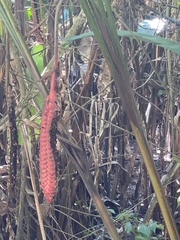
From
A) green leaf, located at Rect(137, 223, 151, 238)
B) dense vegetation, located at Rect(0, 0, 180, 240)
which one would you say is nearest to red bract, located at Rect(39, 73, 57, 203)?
dense vegetation, located at Rect(0, 0, 180, 240)

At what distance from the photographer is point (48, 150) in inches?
22.7

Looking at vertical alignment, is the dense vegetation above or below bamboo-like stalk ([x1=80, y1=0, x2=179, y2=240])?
below

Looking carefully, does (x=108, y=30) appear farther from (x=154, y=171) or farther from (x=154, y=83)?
(x=154, y=83)

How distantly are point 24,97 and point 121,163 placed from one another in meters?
0.87

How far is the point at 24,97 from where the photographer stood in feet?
3.15

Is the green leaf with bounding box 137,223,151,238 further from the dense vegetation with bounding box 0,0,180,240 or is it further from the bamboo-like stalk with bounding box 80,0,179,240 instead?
the bamboo-like stalk with bounding box 80,0,179,240

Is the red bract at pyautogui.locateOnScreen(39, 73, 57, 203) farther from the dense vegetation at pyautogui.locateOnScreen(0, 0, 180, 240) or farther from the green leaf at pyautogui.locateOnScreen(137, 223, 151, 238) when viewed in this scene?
the green leaf at pyautogui.locateOnScreen(137, 223, 151, 238)

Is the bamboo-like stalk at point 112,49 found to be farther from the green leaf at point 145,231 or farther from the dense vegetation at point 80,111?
the green leaf at point 145,231

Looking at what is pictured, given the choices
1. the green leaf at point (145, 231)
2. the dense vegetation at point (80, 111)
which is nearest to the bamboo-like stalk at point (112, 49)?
the dense vegetation at point (80, 111)

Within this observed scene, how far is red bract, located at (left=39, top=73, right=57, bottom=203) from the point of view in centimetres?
55

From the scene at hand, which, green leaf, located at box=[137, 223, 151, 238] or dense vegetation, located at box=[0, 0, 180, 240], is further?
green leaf, located at box=[137, 223, 151, 238]

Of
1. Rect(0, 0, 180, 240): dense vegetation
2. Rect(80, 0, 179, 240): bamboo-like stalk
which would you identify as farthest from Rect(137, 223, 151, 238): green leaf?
Rect(80, 0, 179, 240): bamboo-like stalk

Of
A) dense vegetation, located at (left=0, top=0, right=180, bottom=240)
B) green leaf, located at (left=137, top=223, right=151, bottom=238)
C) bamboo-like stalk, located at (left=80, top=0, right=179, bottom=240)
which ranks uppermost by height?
bamboo-like stalk, located at (left=80, top=0, right=179, bottom=240)

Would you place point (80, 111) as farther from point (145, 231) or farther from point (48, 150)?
point (48, 150)
